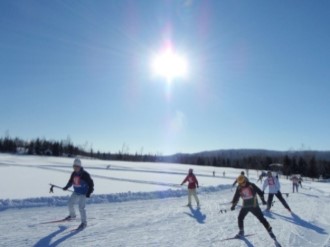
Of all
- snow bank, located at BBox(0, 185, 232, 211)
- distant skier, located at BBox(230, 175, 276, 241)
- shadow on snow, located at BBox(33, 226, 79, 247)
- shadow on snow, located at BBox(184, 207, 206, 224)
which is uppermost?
distant skier, located at BBox(230, 175, 276, 241)

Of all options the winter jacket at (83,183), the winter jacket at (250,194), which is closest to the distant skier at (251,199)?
the winter jacket at (250,194)

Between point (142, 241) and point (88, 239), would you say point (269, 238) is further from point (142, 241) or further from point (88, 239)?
point (88, 239)

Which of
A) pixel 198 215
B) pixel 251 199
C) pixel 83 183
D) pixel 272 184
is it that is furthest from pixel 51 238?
pixel 272 184

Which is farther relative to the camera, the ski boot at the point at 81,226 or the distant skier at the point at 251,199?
the ski boot at the point at 81,226

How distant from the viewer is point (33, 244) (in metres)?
8.29

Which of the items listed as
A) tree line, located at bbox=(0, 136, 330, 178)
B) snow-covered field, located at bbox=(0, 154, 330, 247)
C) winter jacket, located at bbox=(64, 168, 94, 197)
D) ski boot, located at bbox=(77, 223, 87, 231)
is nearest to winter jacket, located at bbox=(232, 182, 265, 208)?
snow-covered field, located at bbox=(0, 154, 330, 247)

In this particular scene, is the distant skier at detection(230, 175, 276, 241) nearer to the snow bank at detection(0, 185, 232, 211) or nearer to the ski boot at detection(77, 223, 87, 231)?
the ski boot at detection(77, 223, 87, 231)

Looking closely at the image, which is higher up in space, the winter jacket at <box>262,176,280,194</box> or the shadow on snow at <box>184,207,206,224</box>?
the winter jacket at <box>262,176,280,194</box>

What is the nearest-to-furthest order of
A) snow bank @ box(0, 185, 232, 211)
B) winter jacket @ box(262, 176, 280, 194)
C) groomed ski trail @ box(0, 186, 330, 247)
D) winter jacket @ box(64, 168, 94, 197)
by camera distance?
groomed ski trail @ box(0, 186, 330, 247) < winter jacket @ box(64, 168, 94, 197) < snow bank @ box(0, 185, 232, 211) < winter jacket @ box(262, 176, 280, 194)

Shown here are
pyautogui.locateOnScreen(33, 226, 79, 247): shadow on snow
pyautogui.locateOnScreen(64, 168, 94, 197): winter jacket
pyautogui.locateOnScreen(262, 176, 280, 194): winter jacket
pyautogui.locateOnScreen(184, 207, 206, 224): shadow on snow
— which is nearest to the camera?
pyautogui.locateOnScreen(33, 226, 79, 247): shadow on snow

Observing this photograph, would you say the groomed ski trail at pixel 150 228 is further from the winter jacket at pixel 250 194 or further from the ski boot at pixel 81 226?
the winter jacket at pixel 250 194

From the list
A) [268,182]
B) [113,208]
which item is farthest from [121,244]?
[268,182]

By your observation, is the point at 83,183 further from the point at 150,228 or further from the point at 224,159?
the point at 224,159

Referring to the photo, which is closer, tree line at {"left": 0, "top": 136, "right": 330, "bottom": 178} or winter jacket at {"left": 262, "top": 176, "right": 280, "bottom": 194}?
winter jacket at {"left": 262, "top": 176, "right": 280, "bottom": 194}
